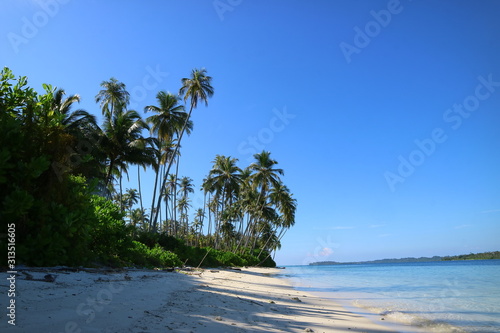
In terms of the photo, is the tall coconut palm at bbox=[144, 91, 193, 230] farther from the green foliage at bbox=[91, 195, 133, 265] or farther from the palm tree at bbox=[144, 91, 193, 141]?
the green foliage at bbox=[91, 195, 133, 265]

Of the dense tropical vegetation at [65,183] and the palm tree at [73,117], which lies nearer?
the dense tropical vegetation at [65,183]

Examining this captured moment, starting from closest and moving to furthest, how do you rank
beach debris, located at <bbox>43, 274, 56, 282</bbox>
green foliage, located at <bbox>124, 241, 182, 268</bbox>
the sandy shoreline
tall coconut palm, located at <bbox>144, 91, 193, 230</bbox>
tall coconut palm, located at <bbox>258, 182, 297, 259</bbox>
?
the sandy shoreline → beach debris, located at <bbox>43, 274, 56, 282</bbox> → green foliage, located at <bbox>124, 241, 182, 268</bbox> → tall coconut palm, located at <bbox>144, 91, 193, 230</bbox> → tall coconut palm, located at <bbox>258, 182, 297, 259</bbox>

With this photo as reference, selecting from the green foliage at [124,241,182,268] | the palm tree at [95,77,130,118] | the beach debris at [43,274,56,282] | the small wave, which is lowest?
the small wave

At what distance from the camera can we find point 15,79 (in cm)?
652

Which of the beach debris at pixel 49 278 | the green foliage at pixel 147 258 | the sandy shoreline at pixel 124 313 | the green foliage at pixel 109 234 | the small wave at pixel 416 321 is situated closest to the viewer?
the sandy shoreline at pixel 124 313

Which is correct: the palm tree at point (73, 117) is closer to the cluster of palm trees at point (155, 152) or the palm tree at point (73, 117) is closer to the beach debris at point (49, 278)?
the cluster of palm trees at point (155, 152)

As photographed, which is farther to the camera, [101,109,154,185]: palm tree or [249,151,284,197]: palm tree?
[249,151,284,197]: palm tree

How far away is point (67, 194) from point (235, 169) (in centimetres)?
3102

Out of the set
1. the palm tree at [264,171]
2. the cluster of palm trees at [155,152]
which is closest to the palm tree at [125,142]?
the cluster of palm trees at [155,152]

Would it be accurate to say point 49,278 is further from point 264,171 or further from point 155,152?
point 264,171

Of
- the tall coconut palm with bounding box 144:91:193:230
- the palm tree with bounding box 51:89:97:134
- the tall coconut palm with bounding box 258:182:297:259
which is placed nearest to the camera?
the palm tree with bounding box 51:89:97:134

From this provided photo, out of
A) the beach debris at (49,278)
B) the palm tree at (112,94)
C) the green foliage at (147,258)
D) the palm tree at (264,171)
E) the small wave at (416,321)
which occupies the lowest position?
the small wave at (416,321)

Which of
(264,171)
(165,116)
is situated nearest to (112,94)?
(165,116)

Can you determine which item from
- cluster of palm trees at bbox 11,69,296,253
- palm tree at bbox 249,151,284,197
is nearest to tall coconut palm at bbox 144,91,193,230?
cluster of palm trees at bbox 11,69,296,253
